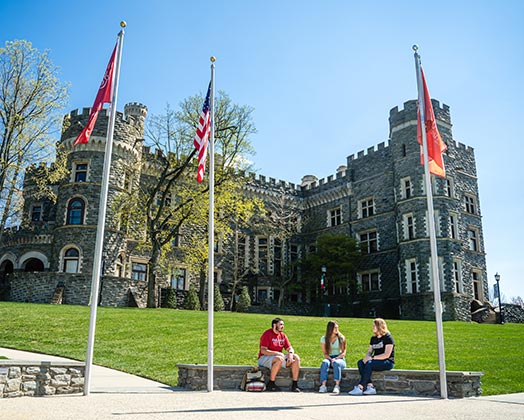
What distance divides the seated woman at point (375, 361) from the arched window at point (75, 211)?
70.0ft

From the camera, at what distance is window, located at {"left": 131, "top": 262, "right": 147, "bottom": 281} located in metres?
29.1

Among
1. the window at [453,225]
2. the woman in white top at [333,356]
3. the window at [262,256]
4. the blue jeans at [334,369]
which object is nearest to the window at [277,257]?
→ the window at [262,256]

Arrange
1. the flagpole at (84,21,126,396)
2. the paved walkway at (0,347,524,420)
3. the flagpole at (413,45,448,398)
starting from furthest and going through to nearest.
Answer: the flagpole at (413,45,448,398)
the flagpole at (84,21,126,396)
the paved walkway at (0,347,524,420)

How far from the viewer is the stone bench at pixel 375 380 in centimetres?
855

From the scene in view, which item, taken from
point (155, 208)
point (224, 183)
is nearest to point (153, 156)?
point (155, 208)

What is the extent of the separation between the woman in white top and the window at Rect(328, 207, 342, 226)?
89.2 feet

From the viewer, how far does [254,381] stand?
8.91m

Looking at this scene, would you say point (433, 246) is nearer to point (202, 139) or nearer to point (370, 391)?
point (370, 391)

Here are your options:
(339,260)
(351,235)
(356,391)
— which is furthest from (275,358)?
(351,235)

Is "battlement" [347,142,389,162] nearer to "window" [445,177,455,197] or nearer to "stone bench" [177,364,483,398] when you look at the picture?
"window" [445,177,455,197]

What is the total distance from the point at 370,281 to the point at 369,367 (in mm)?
24057

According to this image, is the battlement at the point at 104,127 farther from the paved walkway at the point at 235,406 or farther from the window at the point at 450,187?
the paved walkway at the point at 235,406

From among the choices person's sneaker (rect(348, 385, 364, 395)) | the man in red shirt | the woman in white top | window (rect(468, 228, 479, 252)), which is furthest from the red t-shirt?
window (rect(468, 228, 479, 252))

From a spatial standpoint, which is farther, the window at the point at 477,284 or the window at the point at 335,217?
the window at the point at 335,217
